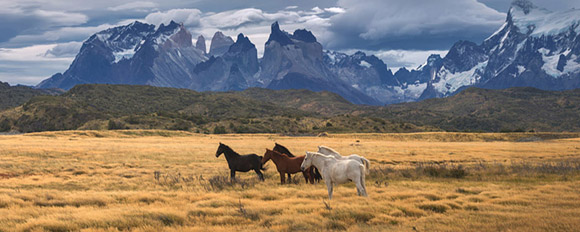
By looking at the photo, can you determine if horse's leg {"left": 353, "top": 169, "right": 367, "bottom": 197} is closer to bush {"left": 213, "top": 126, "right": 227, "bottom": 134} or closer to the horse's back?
the horse's back

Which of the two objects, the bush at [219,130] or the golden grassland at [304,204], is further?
→ the bush at [219,130]

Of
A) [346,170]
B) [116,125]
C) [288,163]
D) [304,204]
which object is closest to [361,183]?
[346,170]

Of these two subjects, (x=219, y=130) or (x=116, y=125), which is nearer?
(x=116, y=125)

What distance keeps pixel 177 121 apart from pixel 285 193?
119556 millimetres

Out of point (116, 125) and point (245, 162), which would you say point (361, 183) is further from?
point (116, 125)

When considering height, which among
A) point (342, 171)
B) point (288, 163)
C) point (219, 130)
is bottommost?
point (219, 130)

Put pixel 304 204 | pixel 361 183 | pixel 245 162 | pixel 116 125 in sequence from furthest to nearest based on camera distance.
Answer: pixel 116 125
pixel 245 162
pixel 361 183
pixel 304 204

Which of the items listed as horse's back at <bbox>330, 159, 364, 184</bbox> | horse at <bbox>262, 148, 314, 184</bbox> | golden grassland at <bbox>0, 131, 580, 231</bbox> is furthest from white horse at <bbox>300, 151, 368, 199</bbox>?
horse at <bbox>262, 148, 314, 184</bbox>

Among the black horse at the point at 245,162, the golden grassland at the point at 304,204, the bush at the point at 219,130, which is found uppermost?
the black horse at the point at 245,162

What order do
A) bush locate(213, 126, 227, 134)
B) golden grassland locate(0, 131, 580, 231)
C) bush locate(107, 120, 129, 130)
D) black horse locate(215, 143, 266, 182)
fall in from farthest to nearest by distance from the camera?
bush locate(213, 126, 227, 134)
bush locate(107, 120, 129, 130)
black horse locate(215, 143, 266, 182)
golden grassland locate(0, 131, 580, 231)

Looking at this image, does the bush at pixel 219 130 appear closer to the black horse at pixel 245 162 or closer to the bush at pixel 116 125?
the bush at pixel 116 125

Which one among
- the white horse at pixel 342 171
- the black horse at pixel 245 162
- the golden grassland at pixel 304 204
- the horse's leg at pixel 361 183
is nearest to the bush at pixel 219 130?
the golden grassland at pixel 304 204

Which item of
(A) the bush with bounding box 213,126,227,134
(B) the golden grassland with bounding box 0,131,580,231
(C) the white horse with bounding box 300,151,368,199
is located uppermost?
(C) the white horse with bounding box 300,151,368,199

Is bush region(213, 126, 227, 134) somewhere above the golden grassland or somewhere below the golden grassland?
below
